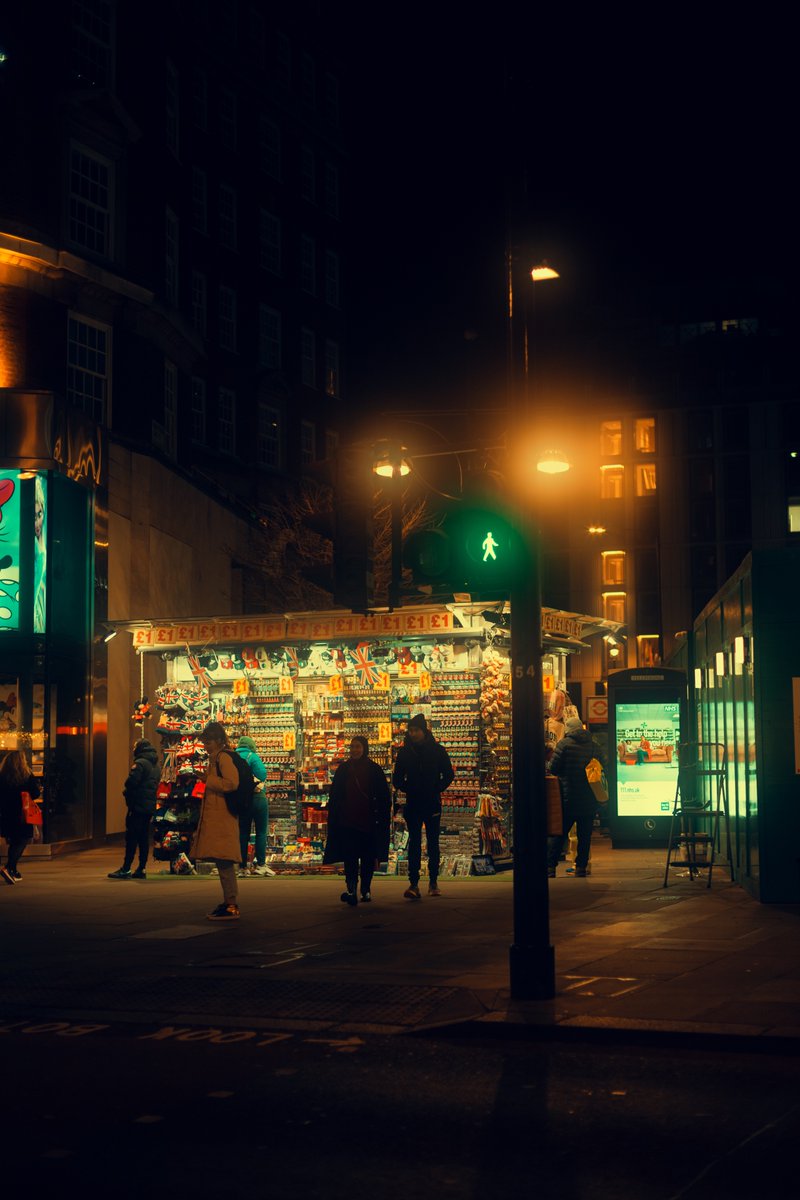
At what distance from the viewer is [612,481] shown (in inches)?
3054

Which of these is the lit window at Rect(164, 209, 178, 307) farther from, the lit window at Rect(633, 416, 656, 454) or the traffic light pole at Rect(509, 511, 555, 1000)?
the lit window at Rect(633, 416, 656, 454)

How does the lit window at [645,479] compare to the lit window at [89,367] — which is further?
the lit window at [645,479]

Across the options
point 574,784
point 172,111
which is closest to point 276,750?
point 574,784

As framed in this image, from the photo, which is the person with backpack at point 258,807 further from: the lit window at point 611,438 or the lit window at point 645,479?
the lit window at point 611,438

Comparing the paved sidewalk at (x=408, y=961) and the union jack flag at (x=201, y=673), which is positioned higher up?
the union jack flag at (x=201, y=673)

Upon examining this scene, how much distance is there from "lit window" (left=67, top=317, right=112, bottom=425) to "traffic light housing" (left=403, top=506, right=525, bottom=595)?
17.5 metres

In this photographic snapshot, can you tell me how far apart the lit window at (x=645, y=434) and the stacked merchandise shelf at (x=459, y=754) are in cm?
5962

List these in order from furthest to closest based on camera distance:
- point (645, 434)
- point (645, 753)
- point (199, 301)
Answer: point (645, 434)
point (199, 301)
point (645, 753)

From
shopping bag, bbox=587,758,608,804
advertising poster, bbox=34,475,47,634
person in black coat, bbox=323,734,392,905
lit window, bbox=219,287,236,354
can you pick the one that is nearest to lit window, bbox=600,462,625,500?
lit window, bbox=219,287,236,354

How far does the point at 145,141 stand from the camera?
2975 cm

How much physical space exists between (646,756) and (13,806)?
987 cm

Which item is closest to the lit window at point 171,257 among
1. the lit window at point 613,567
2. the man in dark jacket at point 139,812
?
the man in dark jacket at point 139,812

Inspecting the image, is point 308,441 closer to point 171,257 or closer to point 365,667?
point 171,257

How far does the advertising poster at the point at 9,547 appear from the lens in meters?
23.6
